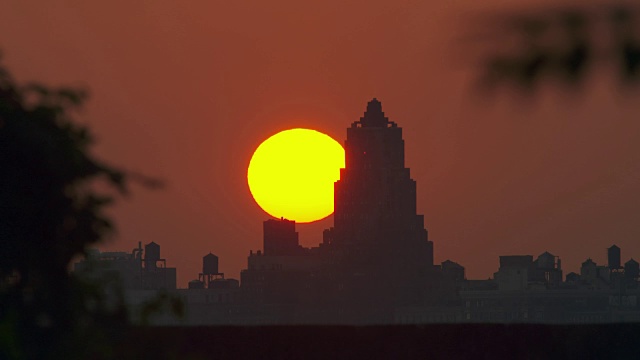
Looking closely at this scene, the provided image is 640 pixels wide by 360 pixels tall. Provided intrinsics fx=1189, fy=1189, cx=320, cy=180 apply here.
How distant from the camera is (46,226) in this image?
18.9 feet

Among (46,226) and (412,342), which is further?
(412,342)

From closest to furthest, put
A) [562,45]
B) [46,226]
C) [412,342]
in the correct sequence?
[562,45]
[46,226]
[412,342]

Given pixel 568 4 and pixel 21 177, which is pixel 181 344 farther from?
pixel 568 4

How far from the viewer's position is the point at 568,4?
1.03 m

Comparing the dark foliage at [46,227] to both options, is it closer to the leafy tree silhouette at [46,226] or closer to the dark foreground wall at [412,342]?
the leafy tree silhouette at [46,226]

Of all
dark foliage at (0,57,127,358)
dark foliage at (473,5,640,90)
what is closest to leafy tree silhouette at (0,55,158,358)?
dark foliage at (0,57,127,358)

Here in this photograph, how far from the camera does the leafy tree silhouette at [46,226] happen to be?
18.5 ft

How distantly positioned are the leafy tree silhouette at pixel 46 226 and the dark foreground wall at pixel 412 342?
490 cm

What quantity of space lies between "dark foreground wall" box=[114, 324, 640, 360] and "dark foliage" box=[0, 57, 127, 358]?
490cm

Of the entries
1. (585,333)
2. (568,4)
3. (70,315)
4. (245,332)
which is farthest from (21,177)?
(585,333)

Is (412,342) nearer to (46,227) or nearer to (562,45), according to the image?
(46,227)

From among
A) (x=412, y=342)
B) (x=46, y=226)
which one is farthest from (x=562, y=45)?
(x=412, y=342)

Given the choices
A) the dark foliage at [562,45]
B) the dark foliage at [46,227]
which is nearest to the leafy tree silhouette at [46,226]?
the dark foliage at [46,227]

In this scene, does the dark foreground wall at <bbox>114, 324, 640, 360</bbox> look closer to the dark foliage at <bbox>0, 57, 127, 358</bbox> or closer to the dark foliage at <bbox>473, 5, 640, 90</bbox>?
the dark foliage at <bbox>0, 57, 127, 358</bbox>
